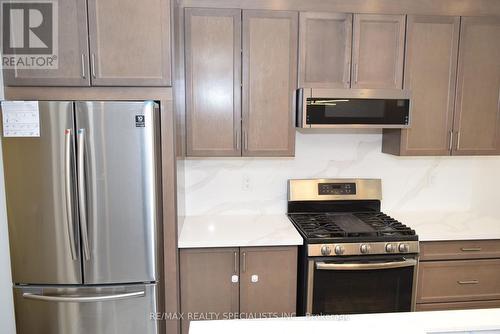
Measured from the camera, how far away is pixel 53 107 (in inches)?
69.6

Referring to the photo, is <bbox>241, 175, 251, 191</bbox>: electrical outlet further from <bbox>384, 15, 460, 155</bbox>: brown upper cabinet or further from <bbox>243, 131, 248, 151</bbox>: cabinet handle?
<bbox>384, 15, 460, 155</bbox>: brown upper cabinet

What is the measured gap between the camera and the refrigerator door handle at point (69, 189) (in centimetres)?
178

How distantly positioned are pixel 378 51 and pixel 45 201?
226 centimetres

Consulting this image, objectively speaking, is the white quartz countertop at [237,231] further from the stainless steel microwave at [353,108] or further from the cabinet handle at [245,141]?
the stainless steel microwave at [353,108]

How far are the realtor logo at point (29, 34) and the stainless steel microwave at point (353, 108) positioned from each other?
148cm

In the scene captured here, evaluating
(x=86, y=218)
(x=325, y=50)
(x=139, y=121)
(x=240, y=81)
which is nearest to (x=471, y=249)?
(x=325, y=50)

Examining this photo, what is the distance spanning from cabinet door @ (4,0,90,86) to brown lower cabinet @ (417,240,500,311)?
2.38m

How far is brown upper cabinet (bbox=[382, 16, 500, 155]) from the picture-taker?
7.61 ft

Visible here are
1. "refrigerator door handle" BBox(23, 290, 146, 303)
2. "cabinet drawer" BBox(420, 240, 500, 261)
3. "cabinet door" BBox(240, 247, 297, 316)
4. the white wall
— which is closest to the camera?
"refrigerator door handle" BBox(23, 290, 146, 303)

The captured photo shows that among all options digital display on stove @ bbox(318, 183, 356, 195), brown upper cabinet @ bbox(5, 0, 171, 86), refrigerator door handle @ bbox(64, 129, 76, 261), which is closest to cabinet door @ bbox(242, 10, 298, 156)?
digital display on stove @ bbox(318, 183, 356, 195)

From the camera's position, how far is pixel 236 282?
2141mm

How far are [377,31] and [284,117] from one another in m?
0.85

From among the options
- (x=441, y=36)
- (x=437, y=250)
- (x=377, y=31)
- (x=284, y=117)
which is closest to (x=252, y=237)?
(x=284, y=117)

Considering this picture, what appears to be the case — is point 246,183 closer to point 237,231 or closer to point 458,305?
point 237,231
